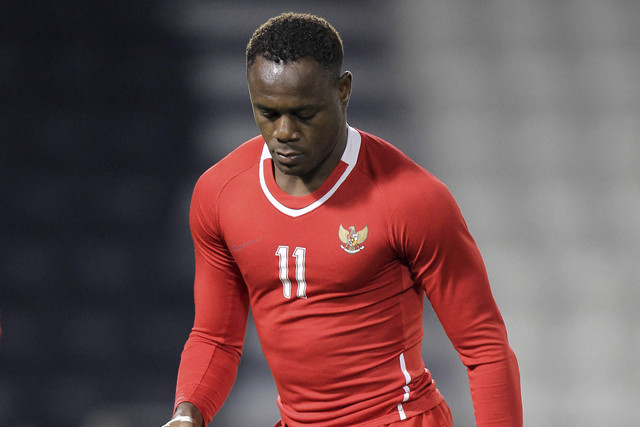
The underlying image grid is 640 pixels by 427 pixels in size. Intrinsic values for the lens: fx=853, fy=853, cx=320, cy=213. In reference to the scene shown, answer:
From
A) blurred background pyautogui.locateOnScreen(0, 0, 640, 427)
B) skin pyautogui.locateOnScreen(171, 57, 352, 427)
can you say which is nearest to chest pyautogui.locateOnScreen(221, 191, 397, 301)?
skin pyautogui.locateOnScreen(171, 57, 352, 427)

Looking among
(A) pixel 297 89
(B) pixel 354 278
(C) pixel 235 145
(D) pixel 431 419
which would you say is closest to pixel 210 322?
(B) pixel 354 278

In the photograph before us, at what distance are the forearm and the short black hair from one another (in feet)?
2.11

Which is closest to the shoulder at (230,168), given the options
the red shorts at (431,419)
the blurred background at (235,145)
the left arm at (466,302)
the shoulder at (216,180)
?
the shoulder at (216,180)

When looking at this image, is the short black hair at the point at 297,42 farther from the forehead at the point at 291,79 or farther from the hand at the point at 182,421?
the hand at the point at 182,421

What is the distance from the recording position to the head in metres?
1.53

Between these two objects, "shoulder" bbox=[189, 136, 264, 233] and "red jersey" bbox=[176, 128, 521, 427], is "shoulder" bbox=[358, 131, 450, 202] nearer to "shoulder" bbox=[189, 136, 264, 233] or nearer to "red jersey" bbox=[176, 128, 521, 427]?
"red jersey" bbox=[176, 128, 521, 427]

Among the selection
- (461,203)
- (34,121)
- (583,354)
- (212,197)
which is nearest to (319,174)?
(212,197)

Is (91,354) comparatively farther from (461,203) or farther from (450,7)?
(450,7)

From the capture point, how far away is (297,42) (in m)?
1.55

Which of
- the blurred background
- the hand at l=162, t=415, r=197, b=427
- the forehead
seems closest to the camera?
the forehead

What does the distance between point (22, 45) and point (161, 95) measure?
26.2 inches

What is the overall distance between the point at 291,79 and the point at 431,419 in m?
0.75

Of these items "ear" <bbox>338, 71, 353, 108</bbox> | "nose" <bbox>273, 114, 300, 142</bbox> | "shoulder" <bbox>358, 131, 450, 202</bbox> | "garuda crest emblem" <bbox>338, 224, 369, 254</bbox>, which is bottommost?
"garuda crest emblem" <bbox>338, 224, 369, 254</bbox>

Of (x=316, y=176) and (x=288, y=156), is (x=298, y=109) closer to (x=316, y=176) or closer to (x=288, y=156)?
(x=288, y=156)
